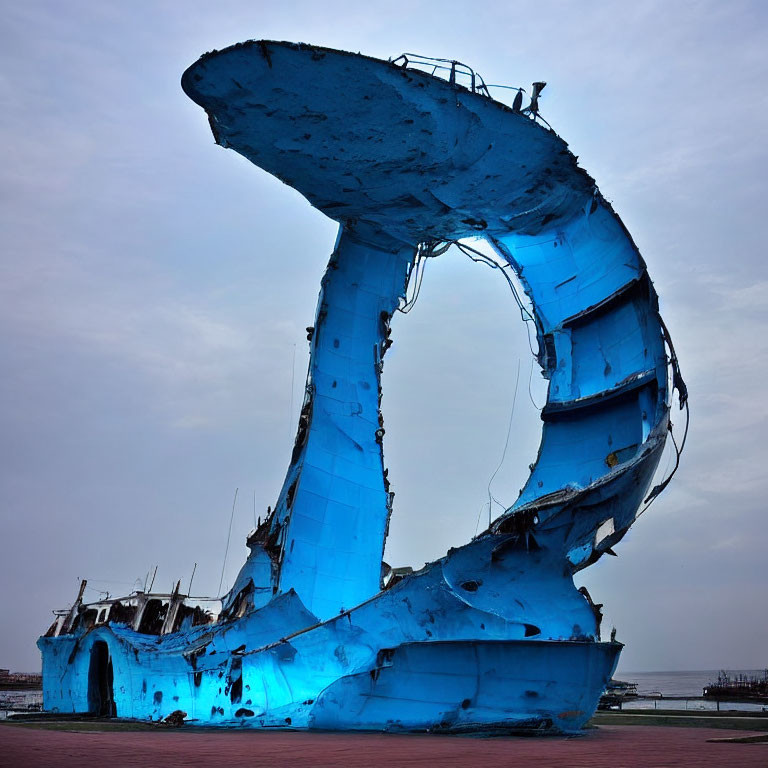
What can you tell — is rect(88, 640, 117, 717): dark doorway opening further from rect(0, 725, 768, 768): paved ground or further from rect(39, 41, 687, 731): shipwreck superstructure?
rect(0, 725, 768, 768): paved ground

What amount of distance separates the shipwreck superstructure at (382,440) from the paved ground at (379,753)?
6.27 feet

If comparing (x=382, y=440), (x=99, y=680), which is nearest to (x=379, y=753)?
(x=382, y=440)

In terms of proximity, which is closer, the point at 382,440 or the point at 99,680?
the point at 382,440

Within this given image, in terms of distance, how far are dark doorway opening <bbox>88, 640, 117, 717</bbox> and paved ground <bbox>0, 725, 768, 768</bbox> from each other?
1118 cm

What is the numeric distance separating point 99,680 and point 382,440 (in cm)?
917

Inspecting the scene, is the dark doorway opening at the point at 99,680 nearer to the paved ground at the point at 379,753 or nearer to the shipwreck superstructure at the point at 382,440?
the shipwreck superstructure at the point at 382,440

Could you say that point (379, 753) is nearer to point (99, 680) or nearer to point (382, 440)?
point (382, 440)

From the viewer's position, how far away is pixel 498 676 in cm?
1096

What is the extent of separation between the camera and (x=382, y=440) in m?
15.1

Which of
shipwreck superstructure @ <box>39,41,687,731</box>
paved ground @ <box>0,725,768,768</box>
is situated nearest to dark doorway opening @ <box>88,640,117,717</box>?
shipwreck superstructure @ <box>39,41,687,731</box>

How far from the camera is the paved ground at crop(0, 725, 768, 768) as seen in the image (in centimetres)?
555

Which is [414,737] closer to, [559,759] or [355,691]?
[355,691]

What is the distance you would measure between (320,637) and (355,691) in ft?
3.32

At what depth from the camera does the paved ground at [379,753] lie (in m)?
5.55
